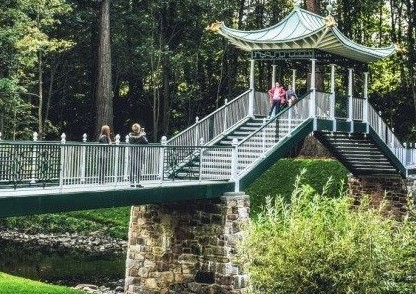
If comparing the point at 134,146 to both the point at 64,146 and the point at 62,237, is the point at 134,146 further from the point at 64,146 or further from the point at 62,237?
the point at 62,237

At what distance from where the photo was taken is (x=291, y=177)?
3266cm

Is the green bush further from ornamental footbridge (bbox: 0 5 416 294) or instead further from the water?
the water

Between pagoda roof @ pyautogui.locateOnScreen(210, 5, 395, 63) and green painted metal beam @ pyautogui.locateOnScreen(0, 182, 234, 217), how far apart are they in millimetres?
6124

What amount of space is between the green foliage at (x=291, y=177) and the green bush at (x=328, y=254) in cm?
1910

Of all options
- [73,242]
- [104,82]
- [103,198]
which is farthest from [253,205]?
[103,198]

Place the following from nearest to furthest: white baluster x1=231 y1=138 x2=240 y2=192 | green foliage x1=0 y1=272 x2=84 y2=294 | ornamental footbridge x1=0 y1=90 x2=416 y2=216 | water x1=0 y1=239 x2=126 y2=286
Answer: ornamental footbridge x1=0 y1=90 x2=416 y2=216
green foliage x1=0 y1=272 x2=84 y2=294
white baluster x1=231 y1=138 x2=240 y2=192
water x1=0 y1=239 x2=126 y2=286

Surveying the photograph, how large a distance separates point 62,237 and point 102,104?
6.57m

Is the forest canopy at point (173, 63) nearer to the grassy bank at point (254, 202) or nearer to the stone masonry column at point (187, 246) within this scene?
the grassy bank at point (254, 202)

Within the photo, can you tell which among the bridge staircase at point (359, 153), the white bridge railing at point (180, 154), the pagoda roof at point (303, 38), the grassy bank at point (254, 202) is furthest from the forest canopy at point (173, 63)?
the white bridge railing at point (180, 154)

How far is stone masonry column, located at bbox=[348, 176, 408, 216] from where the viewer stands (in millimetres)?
27656

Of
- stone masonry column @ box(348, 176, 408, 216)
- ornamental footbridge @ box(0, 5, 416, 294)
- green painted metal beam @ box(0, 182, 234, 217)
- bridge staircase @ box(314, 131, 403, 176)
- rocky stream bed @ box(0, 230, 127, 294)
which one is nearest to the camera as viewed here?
green painted metal beam @ box(0, 182, 234, 217)

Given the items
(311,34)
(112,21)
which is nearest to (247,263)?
(311,34)

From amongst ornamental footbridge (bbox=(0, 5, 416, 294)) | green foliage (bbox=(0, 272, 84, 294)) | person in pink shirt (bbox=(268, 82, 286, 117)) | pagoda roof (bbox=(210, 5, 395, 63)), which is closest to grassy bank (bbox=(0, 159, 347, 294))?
ornamental footbridge (bbox=(0, 5, 416, 294))

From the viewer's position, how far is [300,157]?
3447 cm
